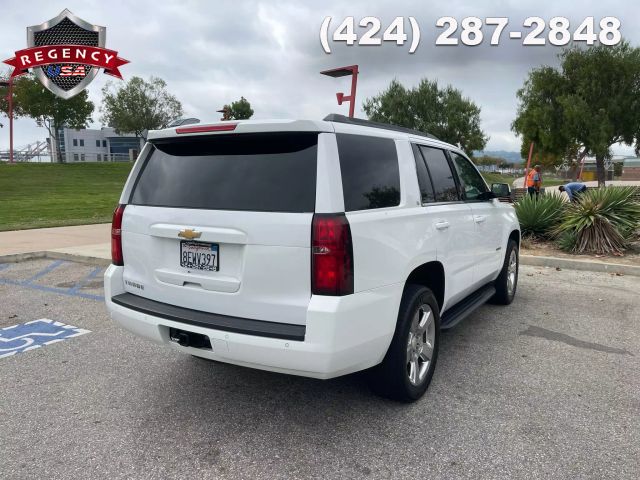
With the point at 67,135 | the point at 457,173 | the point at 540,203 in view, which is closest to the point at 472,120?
the point at 540,203

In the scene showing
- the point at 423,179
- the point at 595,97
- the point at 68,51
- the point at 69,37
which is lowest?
the point at 423,179

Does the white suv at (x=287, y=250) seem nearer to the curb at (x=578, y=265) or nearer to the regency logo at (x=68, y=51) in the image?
the curb at (x=578, y=265)

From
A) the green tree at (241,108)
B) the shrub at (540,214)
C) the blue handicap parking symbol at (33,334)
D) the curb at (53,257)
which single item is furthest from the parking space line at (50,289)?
the green tree at (241,108)

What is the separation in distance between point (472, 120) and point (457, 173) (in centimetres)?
4998

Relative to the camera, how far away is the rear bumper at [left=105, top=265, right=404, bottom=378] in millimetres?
2729

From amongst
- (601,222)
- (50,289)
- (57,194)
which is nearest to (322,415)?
(50,289)

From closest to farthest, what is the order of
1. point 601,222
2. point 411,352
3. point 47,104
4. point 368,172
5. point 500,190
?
point 368,172 → point 411,352 → point 500,190 → point 601,222 → point 47,104

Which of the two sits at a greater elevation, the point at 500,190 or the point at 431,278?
the point at 500,190

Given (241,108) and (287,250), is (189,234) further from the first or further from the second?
(241,108)

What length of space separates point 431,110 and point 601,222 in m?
43.0

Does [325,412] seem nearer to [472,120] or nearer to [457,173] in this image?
[457,173]

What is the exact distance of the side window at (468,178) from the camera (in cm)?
474

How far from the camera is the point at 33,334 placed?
16.6 feet

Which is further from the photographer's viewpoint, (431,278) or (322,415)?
(431,278)
